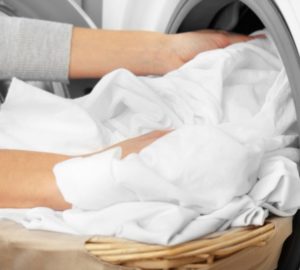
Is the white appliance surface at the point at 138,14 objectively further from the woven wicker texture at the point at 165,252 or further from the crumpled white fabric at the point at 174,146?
the woven wicker texture at the point at 165,252

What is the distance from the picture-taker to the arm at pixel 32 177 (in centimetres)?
81

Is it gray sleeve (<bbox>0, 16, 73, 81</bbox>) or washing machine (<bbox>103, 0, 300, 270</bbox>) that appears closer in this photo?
washing machine (<bbox>103, 0, 300, 270</bbox>)

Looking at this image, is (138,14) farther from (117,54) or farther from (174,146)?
(174,146)

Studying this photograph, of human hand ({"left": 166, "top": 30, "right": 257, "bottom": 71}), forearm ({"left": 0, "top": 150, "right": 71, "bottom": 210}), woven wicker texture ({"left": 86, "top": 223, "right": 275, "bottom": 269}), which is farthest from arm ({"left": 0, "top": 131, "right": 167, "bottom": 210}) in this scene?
human hand ({"left": 166, "top": 30, "right": 257, "bottom": 71})

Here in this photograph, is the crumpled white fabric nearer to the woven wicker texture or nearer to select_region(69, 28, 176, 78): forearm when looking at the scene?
the woven wicker texture

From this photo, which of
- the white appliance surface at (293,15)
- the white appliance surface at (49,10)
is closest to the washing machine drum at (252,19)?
the white appliance surface at (293,15)

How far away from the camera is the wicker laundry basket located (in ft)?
2.14

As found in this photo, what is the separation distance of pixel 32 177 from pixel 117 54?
15.1 inches

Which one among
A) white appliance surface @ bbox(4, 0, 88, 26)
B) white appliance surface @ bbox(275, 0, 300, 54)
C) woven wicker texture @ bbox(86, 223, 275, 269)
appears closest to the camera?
woven wicker texture @ bbox(86, 223, 275, 269)

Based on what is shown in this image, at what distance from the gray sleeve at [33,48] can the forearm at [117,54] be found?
20 millimetres

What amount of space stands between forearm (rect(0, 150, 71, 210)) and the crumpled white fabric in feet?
0.08

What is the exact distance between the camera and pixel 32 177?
84cm

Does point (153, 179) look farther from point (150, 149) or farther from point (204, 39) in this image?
point (204, 39)

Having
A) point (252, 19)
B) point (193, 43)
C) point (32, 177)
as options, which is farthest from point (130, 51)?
point (32, 177)
